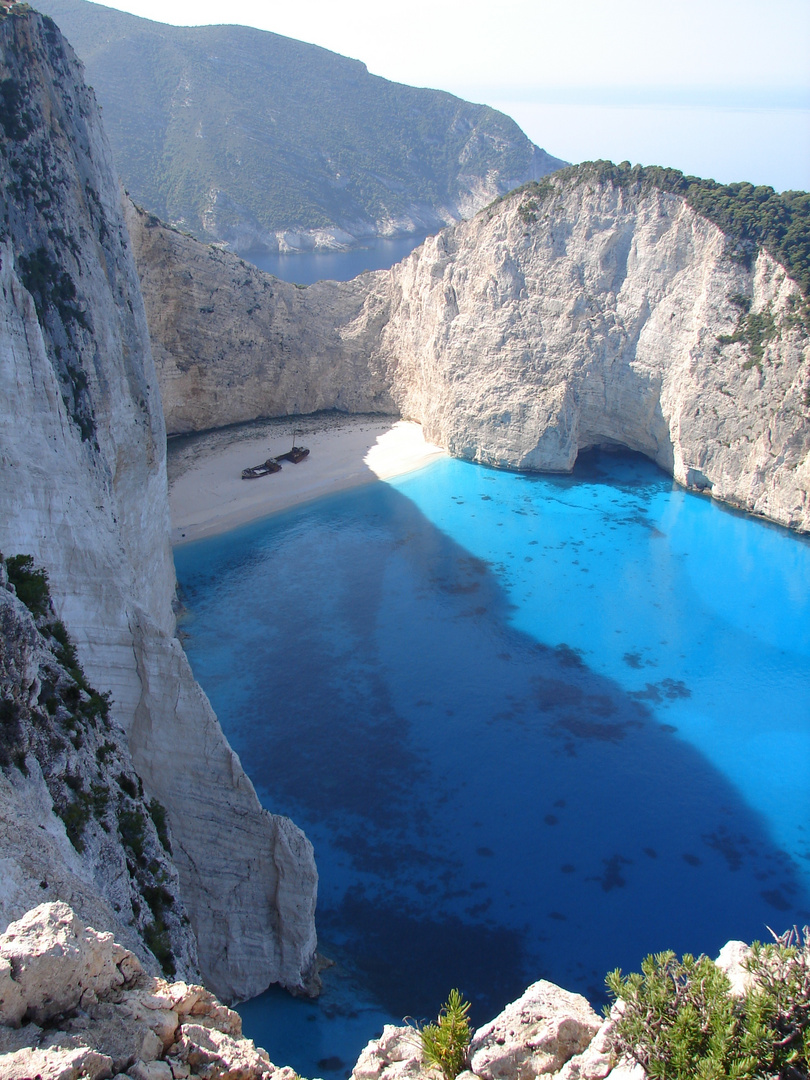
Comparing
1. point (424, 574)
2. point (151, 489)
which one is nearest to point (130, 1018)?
point (151, 489)

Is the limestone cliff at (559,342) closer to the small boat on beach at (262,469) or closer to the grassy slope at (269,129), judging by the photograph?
the small boat on beach at (262,469)

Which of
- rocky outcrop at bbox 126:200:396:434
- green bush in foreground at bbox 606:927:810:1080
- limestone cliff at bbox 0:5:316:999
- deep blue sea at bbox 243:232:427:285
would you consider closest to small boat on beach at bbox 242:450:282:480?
rocky outcrop at bbox 126:200:396:434

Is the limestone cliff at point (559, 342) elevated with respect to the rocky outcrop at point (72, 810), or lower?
elevated

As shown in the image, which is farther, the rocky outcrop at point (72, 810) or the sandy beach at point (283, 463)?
the sandy beach at point (283, 463)

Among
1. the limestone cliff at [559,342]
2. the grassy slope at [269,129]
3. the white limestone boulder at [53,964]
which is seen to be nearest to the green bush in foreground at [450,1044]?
the white limestone boulder at [53,964]

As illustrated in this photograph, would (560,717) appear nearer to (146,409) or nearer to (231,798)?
(231,798)
